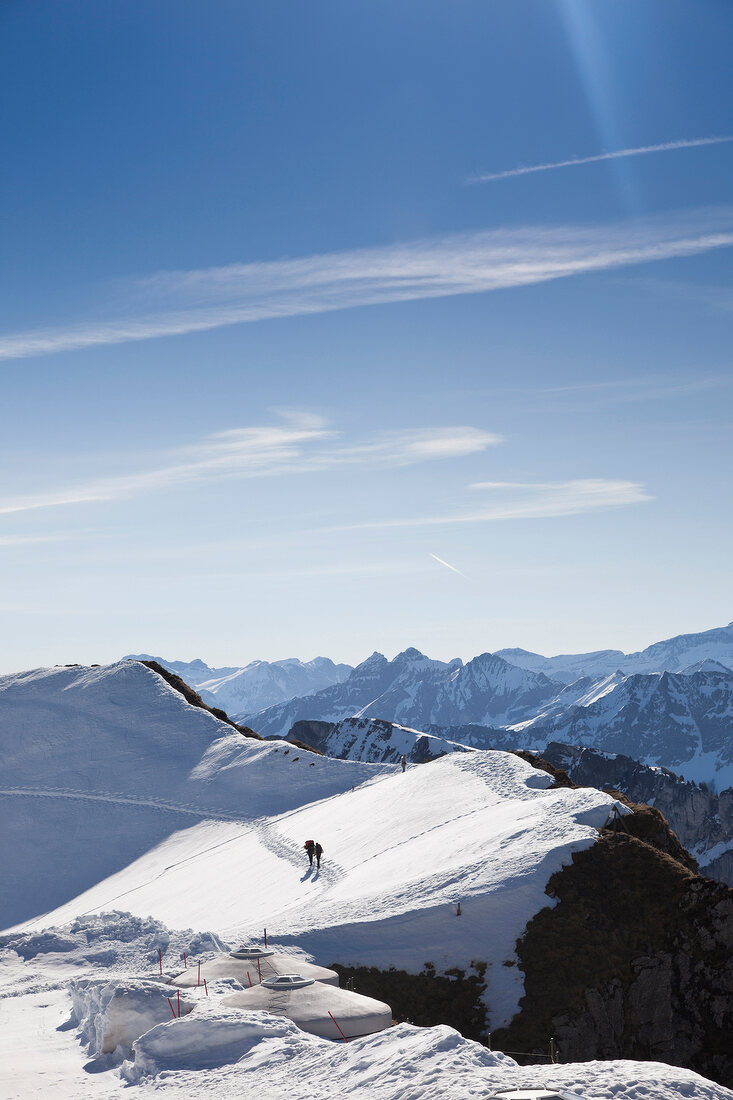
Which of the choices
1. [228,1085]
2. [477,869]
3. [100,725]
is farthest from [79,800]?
[228,1085]

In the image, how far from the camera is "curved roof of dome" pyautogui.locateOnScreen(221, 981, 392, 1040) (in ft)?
84.2

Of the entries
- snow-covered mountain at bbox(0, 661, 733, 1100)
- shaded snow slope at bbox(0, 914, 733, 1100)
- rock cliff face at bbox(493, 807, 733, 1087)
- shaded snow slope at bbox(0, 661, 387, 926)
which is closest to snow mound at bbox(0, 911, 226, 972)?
snow-covered mountain at bbox(0, 661, 733, 1100)

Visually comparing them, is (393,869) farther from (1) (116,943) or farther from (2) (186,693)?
(2) (186,693)

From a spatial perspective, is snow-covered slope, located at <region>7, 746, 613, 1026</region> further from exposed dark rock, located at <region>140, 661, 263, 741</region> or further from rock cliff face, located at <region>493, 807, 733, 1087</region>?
exposed dark rock, located at <region>140, 661, 263, 741</region>

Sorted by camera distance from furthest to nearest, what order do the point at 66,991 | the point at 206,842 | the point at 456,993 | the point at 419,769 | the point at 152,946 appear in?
1. the point at 206,842
2. the point at 419,769
3. the point at 152,946
4. the point at 66,991
5. the point at 456,993

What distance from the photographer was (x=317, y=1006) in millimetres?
26344

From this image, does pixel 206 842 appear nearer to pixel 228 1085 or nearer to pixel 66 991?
pixel 66 991

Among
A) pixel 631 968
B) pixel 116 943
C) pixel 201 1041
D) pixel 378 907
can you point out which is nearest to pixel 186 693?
pixel 116 943

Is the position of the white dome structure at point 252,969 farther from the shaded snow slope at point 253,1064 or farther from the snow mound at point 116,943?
the snow mound at point 116,943

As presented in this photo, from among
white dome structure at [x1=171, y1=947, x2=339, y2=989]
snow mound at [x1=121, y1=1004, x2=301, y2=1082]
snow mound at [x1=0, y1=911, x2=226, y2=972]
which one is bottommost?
snow mound at [x1=0, y1=911, x2=226, y2=972]

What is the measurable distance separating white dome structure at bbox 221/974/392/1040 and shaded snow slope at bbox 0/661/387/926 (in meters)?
43.5

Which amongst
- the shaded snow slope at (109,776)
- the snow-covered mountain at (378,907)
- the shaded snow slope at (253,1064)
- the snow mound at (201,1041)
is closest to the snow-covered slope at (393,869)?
the snow-covered mountain at (378,907)

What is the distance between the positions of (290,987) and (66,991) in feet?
46.5

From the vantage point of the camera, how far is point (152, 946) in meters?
40.2
